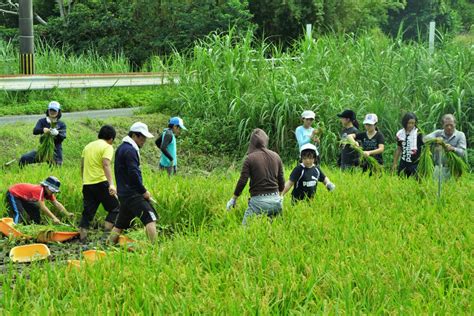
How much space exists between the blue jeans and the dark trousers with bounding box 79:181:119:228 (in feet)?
6.28

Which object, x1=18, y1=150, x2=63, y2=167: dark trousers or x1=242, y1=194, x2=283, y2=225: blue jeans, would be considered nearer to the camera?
x1=242, y1=194, x2=283, y2=225: blue jeans

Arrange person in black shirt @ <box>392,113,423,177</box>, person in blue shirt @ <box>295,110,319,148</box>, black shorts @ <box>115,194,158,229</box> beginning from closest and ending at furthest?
black shorts @ <box>115,194,158,229</box>, person in black shirt @ <box>392,113,423,177</box>, person in blue shirt @ <box>295,110,319,148</box>

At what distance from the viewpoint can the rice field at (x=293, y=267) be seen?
5.28 metres

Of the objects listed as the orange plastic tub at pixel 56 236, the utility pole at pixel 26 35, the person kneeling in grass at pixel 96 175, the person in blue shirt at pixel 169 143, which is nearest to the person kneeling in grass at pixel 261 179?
the person kneeling in grass at pixel 96 175

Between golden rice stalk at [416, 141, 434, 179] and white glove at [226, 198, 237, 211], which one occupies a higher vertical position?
golden rice stalk at [416, 141, 434, 179]

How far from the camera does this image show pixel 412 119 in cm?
988

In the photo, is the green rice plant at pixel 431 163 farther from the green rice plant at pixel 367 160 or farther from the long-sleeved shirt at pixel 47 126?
the long-sleeved shirt at pixel 47 126

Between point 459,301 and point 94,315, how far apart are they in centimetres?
233

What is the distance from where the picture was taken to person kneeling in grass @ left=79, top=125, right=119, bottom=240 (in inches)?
352

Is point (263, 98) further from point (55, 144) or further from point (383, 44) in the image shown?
point (55, 144)

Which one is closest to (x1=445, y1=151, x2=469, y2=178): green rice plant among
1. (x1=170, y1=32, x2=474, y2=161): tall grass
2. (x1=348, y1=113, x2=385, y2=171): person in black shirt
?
(x1=348, y1=113, x2=385, y2=171): person in black shirt

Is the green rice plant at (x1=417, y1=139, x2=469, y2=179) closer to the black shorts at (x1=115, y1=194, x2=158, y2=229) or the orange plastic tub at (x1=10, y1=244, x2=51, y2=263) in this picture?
the black shorts at (x1=115, y1=194, x2=158, y2=229)

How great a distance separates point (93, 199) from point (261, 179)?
2266 millimetres

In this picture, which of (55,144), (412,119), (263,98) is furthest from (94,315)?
(263,98)
